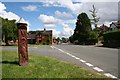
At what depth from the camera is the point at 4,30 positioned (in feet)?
216

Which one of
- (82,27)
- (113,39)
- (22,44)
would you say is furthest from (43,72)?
(82,27)

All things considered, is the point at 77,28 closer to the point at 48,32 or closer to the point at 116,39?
the point at 48,32

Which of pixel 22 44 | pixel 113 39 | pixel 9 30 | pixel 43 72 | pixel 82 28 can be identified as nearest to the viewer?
pixel 43 72

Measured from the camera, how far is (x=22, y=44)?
1191 cm

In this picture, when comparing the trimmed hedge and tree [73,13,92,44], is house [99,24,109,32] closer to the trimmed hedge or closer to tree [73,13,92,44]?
tree [73,13,92,44]

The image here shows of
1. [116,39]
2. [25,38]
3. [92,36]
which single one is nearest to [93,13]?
[92,36]

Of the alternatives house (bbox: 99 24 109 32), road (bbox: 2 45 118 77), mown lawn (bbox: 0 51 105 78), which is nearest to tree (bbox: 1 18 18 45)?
road (bbox: 2 45 118 77)

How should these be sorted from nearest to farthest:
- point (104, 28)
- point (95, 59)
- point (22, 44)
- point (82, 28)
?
point (22, 44) < point (95, 59) < point (82, 28) < point (104, 28)

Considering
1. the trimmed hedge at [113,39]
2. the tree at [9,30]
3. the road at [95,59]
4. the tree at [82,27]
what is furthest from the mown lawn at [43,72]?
the tree at [82,27]

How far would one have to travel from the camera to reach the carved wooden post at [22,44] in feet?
38.6

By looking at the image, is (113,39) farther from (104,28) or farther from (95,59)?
(104,28)

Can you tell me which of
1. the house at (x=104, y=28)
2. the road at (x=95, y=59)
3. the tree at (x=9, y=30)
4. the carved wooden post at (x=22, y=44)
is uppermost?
the house at (x=104, y=28)

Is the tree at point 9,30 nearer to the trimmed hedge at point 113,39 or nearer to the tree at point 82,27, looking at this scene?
the trimmed hedge at point 113,39

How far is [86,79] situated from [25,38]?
14.5 ft
